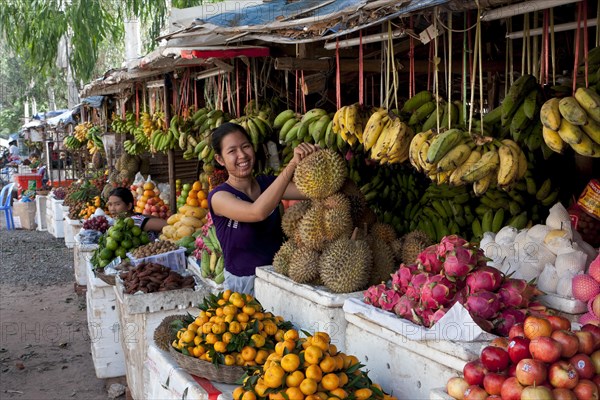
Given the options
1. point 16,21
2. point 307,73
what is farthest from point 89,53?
point 307,73

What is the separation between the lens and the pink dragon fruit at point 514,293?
2.13 m

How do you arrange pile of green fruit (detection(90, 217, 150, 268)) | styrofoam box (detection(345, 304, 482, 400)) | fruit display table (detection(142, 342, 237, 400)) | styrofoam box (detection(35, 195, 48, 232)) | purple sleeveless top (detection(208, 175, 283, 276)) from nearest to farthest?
styrofoam box (detection(345, 304, 482, 400)), fruit display table (detection(142, 342, 237, 400)), purple sleeveless top (detection(208, 175, 283, 276)), pile of green fruit (detection(90, 217, 150, 268)), styrofoam box (detection(35, 195, 48, 232))

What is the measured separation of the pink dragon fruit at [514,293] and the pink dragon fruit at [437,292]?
0.57 ft

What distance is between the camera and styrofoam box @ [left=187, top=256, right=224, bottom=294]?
3.86 meters

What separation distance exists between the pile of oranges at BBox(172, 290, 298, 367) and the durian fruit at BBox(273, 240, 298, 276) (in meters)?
0.29

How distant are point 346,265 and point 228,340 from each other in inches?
24.1

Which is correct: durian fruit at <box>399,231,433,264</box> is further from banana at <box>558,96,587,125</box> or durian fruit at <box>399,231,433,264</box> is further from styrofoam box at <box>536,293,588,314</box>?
banana at <box>558,96,587,125</box>

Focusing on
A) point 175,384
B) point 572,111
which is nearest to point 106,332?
point 175,384

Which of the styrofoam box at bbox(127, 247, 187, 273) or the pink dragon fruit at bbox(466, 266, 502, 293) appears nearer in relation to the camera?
the pink dragon fruit at bbox(466, 266, 502, 293)

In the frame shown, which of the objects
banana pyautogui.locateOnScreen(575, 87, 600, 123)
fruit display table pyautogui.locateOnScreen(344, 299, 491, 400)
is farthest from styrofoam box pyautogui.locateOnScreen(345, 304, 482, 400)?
banana pyautogui.locateOnScreen(575, 87, 600, 123)

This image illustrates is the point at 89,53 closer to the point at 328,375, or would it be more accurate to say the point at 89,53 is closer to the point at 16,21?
the point at 16,21

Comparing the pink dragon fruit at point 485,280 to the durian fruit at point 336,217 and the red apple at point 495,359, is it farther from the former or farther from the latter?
the durian fruit at point 336,217

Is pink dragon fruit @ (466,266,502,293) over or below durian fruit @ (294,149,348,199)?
below

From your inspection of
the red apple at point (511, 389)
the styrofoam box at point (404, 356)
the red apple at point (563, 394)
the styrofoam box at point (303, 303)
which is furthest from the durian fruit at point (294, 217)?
the red apple at point (563, 394)
